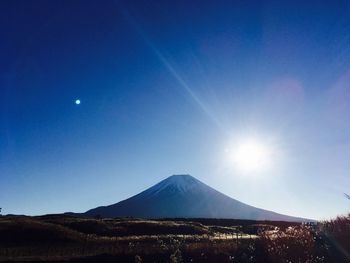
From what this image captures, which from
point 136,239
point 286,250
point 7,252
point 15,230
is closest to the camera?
point 286,250

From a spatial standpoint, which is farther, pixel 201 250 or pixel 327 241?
pixel 201 250

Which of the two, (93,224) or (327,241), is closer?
(327,241)

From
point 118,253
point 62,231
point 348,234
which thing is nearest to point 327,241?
point 348,234

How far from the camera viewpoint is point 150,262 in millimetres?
27453

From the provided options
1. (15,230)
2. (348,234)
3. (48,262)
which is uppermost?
(15,230)

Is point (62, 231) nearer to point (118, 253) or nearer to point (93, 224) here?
point (93, 224)

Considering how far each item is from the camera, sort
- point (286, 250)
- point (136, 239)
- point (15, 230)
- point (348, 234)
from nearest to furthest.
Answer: point (286, 250) < point (348, 234) < point (136, 239) < point (15, 230)

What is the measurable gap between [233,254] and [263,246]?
6.83 ft

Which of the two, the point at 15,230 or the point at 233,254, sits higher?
the point at 15,230

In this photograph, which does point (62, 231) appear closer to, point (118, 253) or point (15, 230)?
point (15, 230)

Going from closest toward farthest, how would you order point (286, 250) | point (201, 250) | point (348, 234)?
point (286, 250), point (348, 234), point (201, 250)

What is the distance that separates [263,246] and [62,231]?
31.1m

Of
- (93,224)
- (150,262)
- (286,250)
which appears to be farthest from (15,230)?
(286,250)

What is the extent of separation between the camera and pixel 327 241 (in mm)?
26859
